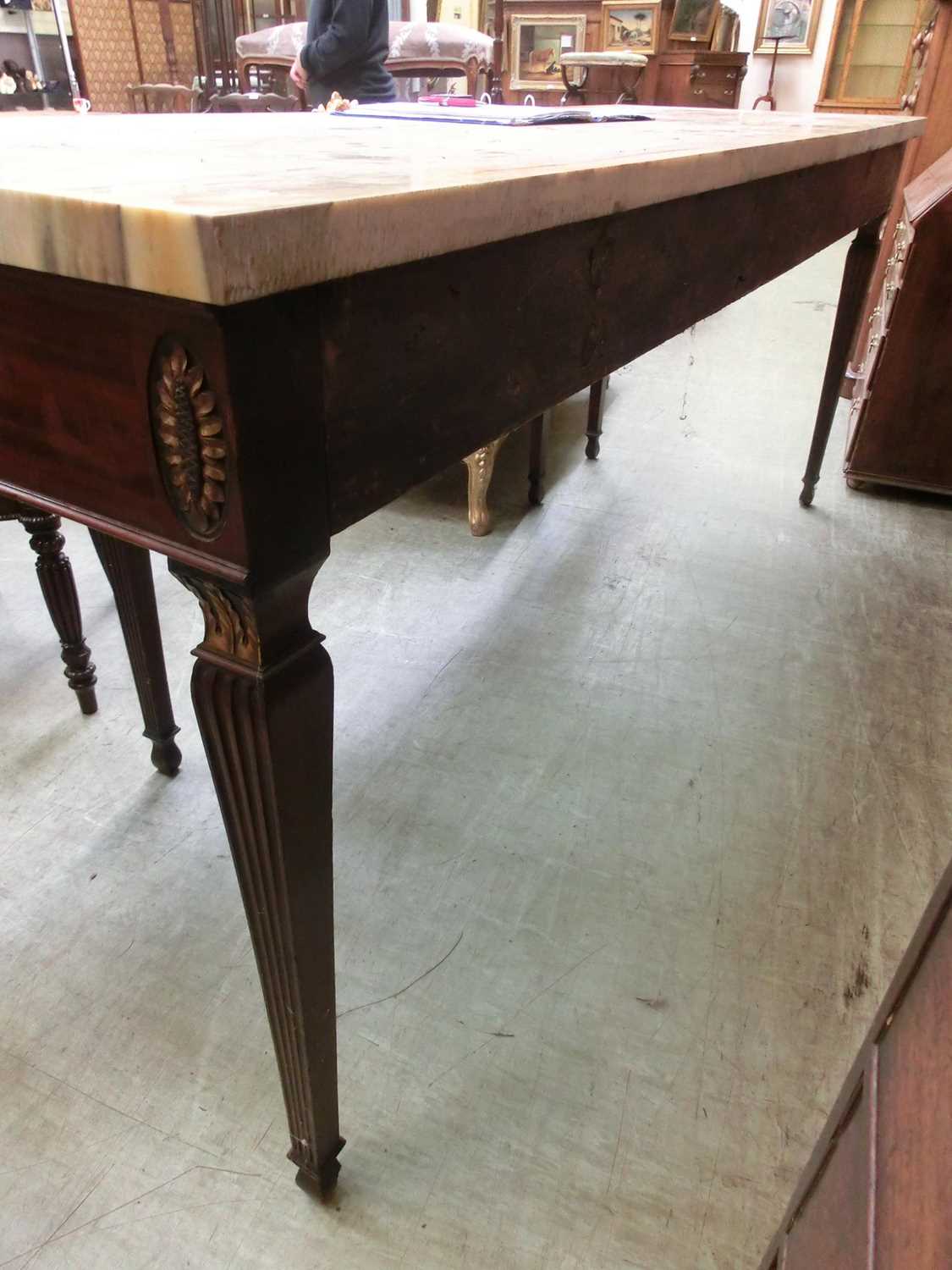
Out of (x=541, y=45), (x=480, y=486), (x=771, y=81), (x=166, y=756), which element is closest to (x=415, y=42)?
(x=541, y=45)

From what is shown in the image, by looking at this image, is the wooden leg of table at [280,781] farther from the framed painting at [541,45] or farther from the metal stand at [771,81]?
the metal stand at [771,81]

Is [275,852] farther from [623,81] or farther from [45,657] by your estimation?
[623,81]

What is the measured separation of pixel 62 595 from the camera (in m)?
1.08

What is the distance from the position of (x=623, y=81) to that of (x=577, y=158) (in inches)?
259

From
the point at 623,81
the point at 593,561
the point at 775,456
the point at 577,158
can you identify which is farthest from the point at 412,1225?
the point at 623,81

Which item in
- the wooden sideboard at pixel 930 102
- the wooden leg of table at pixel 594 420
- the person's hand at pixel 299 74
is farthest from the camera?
the person's hand at pixel 299 74

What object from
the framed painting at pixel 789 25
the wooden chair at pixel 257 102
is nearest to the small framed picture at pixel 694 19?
the framed painting at pixel 789 25

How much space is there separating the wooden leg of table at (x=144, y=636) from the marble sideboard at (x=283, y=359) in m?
0.43

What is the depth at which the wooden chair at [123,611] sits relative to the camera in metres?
0.97

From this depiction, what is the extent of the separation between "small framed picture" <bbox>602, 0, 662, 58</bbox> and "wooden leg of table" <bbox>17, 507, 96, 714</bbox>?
6.68 meters

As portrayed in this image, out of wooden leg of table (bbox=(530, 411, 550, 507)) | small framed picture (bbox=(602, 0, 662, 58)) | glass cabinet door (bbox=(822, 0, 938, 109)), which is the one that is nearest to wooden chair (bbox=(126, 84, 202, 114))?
small framed picture (bbox=(602, 0, 662, 58))

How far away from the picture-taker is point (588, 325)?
621 millimetres

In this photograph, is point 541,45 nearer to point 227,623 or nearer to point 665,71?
point 665,71

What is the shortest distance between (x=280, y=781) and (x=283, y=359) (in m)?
0.22
